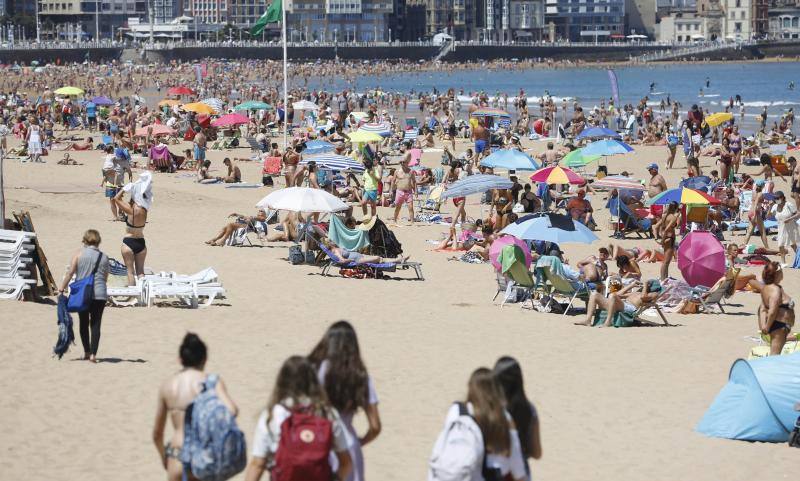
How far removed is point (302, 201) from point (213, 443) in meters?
8.97

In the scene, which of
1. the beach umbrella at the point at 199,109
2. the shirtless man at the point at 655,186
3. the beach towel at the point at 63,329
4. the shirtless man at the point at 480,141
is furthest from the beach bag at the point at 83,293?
the beach umbrella at the point at 199,109

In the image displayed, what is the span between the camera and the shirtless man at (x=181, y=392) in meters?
5.03

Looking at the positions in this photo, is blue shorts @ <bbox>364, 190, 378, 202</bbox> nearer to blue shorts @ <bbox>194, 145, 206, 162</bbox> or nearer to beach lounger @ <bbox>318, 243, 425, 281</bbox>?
beach lounger @ <bbox>318, 243, 425, 281</bbox>

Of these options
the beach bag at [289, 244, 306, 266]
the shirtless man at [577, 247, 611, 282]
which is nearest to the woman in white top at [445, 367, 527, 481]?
the shirtless man at [577, 247, 611, 282]

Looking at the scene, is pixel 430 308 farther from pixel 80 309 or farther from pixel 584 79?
pixel 584 79

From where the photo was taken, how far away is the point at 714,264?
12.4m

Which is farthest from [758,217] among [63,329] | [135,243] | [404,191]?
[63,329]

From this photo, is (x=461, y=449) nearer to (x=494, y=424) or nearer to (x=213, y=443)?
(x=494, y=424)

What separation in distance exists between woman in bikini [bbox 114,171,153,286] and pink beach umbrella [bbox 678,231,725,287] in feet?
16.7

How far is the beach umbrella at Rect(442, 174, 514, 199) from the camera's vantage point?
16016mm

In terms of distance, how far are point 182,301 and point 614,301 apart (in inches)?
152

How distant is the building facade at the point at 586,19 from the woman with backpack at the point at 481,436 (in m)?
172

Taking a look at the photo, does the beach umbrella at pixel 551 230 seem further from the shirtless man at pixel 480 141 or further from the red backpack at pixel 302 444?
the shirtless man at pixel 480 141

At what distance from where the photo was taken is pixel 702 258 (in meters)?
12.4
